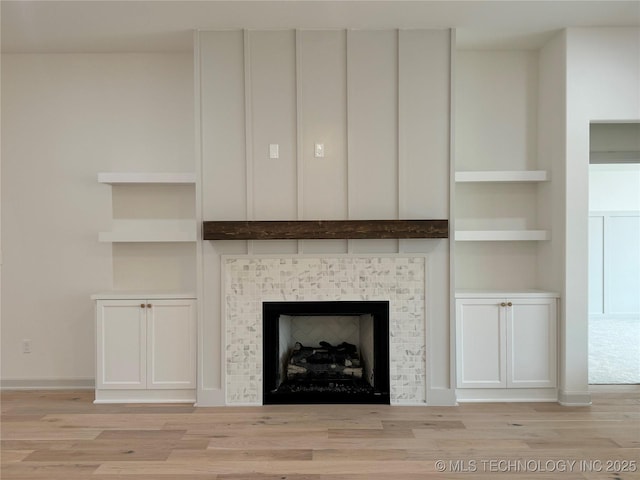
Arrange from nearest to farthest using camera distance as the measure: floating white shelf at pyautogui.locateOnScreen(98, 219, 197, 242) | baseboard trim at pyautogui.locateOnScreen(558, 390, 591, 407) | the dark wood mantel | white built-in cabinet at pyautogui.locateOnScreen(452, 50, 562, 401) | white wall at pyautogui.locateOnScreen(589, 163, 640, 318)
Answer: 1. the dark wood mantel
2. baseboard trim at pyautogui.locateOnScreen(558, 390, 591, 407)
3. floating white shelf at pyautogui.locateOnScreen(98, 219, 197, 242)
4. white built-in cabinet at pyautogui.locateOnScreen(452, 50, 562, 401)
5. white wall at pyautogui.locateOnScreen(589, 163, 640, 318)

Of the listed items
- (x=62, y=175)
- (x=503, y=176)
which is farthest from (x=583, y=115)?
(x=62, y=175)

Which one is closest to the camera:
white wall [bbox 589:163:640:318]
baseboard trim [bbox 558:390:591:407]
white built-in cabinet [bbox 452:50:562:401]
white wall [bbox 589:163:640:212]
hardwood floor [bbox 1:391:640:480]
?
hardwood floor [bbox 1:391:640:480]

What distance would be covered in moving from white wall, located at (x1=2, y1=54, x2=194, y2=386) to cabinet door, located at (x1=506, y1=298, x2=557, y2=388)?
289 cm

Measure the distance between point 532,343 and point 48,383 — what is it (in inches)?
154

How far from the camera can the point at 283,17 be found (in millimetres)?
3477

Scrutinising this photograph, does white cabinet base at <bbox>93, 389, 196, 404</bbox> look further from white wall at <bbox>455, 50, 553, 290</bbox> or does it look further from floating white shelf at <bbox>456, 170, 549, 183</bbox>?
floating white shelf at <bbox>456, 170, 549, 183</bbox>

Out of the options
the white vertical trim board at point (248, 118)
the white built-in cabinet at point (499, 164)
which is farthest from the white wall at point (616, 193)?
the white vertical trim board at point (248, 118)

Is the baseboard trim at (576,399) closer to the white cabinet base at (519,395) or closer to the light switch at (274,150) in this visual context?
the white cabinet base at (519,395)

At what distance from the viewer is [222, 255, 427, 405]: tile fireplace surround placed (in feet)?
12.2

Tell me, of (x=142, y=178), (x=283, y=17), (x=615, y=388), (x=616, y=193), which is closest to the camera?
(x=283, y=17)

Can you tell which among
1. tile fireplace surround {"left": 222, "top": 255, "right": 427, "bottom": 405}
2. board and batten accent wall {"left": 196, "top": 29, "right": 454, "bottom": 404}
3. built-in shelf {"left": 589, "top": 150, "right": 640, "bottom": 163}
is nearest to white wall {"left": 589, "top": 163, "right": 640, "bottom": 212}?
built-in shelf {"left": 589, "top": 150, "right": 640, "bottom": 163}

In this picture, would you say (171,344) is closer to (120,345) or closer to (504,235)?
(120,345)

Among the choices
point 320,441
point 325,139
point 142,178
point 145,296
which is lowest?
point 320,441

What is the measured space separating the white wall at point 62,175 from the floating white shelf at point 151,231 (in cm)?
23
